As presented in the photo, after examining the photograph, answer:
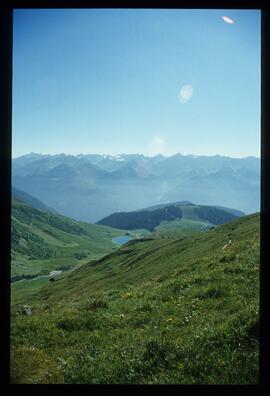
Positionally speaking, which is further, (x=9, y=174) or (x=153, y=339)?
(x=153, y=339)

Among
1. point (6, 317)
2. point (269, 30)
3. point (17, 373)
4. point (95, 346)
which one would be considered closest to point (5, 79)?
point (6, 317)

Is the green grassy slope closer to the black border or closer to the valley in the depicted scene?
the valley

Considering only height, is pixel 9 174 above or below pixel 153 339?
above

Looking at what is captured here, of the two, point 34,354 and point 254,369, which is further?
point 34,354

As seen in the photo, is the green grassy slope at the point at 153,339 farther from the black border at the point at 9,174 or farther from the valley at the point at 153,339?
the black border at the point at 9,174

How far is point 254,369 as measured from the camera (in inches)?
254

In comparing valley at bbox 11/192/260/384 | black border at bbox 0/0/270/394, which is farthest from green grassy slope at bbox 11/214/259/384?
black border at bbox 0/0/270/394

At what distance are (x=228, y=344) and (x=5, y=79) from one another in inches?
235

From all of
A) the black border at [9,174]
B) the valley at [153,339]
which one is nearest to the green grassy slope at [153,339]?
the valley at [153,339]

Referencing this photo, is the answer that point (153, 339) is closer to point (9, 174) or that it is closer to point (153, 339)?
point (153, 339)

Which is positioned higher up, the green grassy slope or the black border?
the black border

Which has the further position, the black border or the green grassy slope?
the green grassy slope

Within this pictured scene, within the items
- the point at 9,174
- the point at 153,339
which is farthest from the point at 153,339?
the point at 9,174
